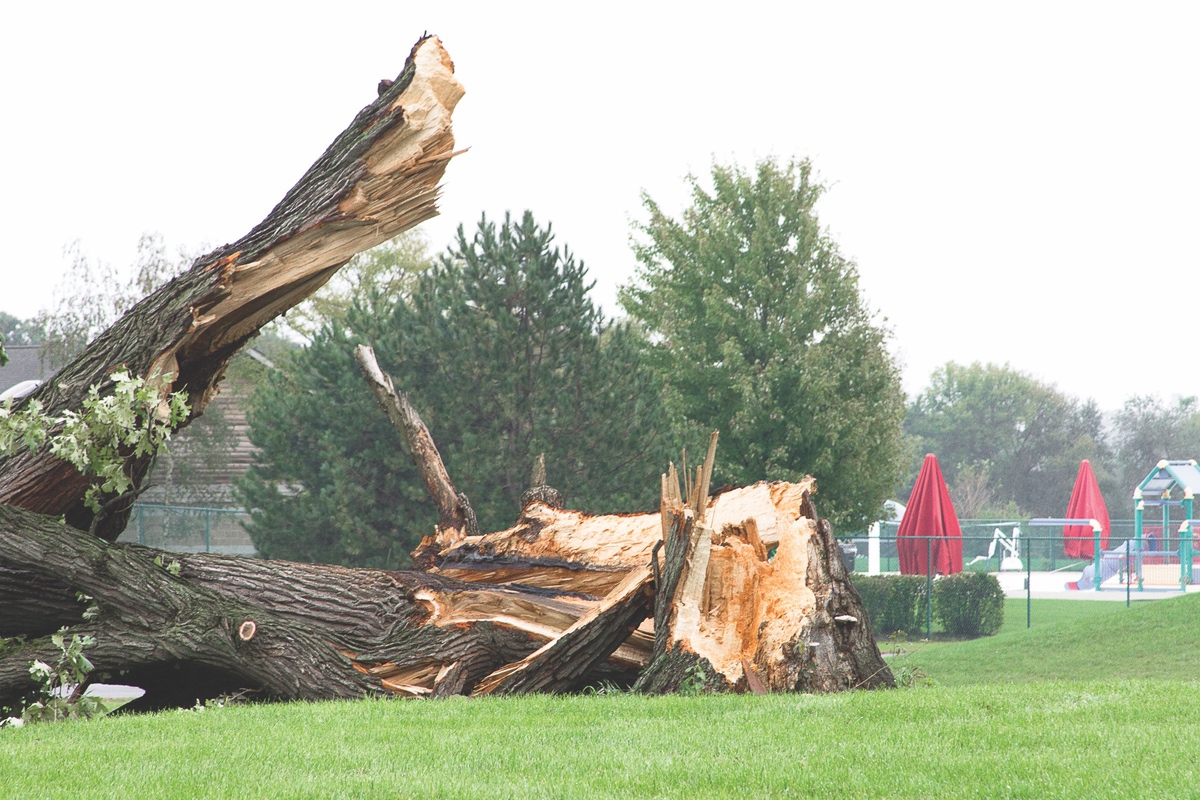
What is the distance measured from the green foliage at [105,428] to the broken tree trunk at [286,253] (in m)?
0.16

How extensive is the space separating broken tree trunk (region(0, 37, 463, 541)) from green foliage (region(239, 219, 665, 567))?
829 cm

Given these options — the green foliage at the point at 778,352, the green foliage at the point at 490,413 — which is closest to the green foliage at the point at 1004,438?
the green foliage at the point at 778,352

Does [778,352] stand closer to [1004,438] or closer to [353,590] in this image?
[353,590]

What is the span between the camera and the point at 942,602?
62.9 feet

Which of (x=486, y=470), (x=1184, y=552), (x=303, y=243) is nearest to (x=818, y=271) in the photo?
(x=486, y=470)

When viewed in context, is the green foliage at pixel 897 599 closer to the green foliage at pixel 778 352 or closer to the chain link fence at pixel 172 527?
the green foliage at pixel 778 352

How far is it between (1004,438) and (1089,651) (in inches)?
2554

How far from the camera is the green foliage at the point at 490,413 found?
15.5 meters

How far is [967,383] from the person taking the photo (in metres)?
80.5

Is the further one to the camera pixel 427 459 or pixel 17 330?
pixel 17 330

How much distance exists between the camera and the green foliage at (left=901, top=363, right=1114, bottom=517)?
227 ft

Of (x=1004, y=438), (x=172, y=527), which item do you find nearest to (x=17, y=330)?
(x=172, y=527)

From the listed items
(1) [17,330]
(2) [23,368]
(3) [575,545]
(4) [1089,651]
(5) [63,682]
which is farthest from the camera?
(1) [17,330]

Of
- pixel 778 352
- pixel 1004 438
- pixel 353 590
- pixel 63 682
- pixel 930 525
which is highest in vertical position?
pixel 1004 438
